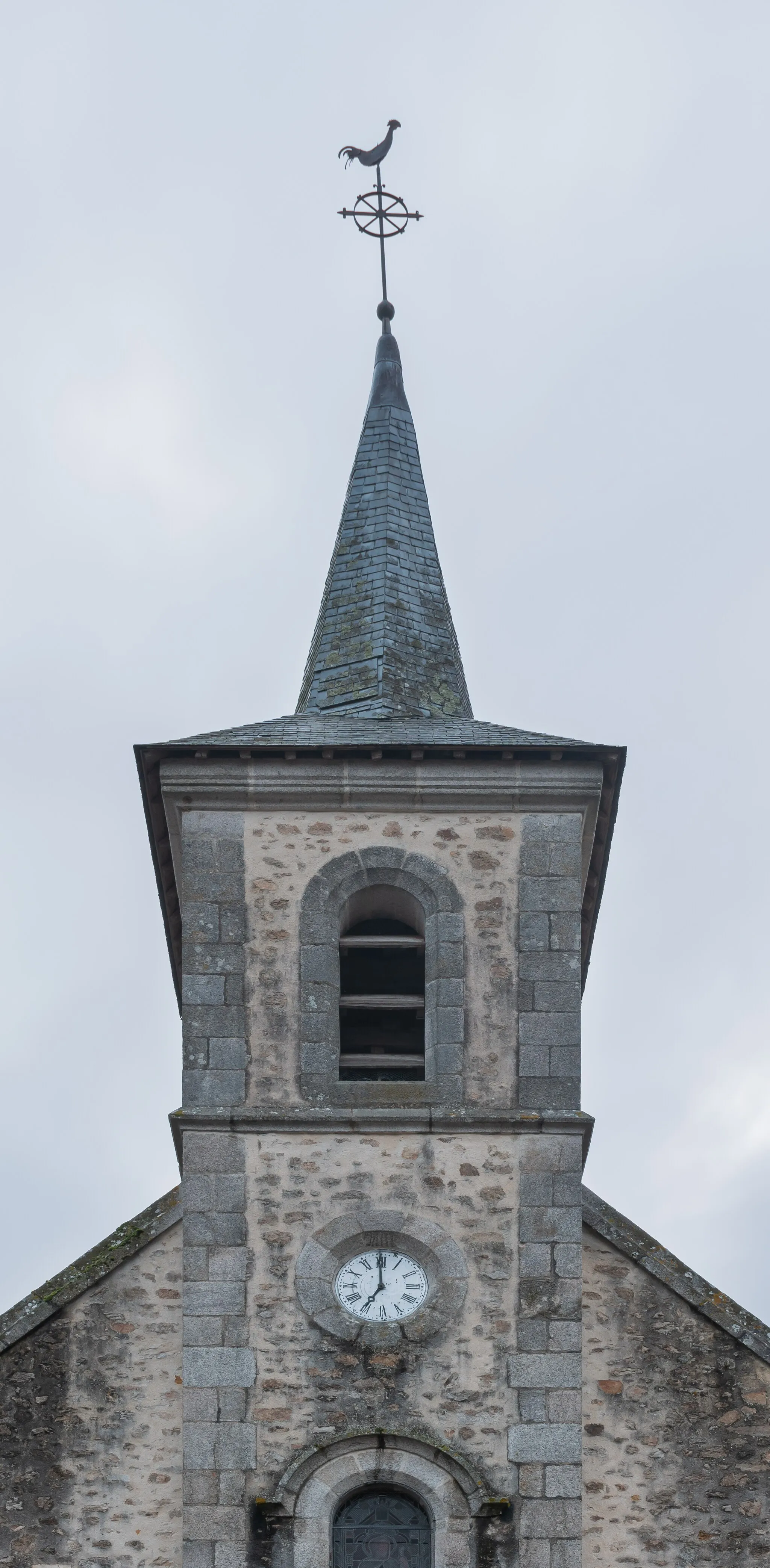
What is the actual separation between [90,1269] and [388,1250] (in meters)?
1.67

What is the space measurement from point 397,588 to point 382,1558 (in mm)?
6874

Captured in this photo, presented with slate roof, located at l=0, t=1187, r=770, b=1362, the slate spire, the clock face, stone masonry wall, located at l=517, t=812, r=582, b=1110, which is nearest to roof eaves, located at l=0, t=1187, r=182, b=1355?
slate roof, located at l=0, t=1187, r=770, b=1362

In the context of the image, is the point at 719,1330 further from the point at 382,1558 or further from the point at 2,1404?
the point at 2,1404

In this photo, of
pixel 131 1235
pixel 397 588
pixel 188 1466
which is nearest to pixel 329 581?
pixel 397 588

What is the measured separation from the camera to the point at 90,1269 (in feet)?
57.6

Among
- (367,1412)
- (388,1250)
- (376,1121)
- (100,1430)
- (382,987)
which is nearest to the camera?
(367,1412)

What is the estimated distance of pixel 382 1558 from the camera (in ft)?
54.7

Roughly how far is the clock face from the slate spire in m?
3.71

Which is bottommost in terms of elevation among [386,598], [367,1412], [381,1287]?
[367,1412]

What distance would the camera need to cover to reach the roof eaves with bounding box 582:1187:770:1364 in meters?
17.5

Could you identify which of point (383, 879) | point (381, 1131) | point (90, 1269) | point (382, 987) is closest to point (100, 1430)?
point (90, 1269)

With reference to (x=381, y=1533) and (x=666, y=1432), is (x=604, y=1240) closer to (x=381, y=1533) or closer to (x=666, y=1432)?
(x=666, y=1432)

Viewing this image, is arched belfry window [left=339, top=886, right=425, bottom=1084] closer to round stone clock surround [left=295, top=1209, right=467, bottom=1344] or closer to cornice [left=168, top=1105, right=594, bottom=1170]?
cornice [left=168, top=1105, right=594, bottom=1170]

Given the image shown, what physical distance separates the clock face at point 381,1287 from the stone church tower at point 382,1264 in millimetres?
18
